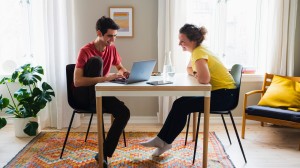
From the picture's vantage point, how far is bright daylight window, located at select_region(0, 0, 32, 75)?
358 cm

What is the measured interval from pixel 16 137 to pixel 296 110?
301cm

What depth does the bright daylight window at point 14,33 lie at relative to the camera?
3576mm

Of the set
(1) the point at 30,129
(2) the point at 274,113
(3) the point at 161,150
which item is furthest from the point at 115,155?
(2) the point at 274,113

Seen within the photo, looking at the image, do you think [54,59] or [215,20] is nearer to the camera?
[54,59]

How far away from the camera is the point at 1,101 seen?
311cm

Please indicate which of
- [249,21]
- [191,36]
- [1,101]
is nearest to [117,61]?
[191,36]

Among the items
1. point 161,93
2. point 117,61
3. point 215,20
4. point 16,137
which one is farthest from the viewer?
point 215,20

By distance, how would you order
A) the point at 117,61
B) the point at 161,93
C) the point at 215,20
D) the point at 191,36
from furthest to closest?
the point at 215,20 → the point at 117,61 → the point at 191,36 → the point at 161,93

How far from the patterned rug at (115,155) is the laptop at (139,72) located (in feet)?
2.45

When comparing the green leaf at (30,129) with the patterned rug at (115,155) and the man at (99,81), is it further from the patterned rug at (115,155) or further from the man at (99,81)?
the man at (99,81)

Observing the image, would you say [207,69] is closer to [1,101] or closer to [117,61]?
[117,61]

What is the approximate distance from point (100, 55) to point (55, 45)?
98 centimetres

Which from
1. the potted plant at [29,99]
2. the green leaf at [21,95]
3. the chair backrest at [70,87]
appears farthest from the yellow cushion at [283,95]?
the green leaf at [21,95]

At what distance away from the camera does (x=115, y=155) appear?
270cm
